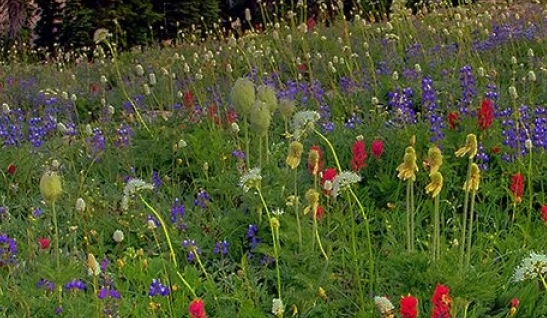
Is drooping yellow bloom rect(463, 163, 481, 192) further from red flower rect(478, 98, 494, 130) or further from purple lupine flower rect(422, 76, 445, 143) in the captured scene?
purple lupine flower rect(422, 76, 445, 143)

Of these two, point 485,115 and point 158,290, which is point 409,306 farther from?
point 485,115

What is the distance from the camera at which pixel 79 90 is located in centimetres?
627

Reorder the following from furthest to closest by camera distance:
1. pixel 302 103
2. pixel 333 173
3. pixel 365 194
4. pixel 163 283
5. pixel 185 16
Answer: pixel 185 16 → pixel 302 103 → pixel 365 194 → pixel 333 173 → pixel 163 283

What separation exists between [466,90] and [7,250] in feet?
7.75

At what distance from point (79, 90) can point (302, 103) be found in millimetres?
2416

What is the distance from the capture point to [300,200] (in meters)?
3.24

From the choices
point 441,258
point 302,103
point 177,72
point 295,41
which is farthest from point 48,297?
point 295,41

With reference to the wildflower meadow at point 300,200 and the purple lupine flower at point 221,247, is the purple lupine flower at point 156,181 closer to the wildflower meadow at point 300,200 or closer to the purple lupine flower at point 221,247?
the wildflower meadow at point 300,200

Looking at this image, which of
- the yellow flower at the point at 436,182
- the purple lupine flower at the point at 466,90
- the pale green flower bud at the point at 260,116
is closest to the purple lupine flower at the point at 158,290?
the pale green flower bud at the point at 260,116

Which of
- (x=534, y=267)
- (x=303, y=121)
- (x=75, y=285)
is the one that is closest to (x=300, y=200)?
(x=303, y=121)

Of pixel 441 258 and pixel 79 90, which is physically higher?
pixel 441 258

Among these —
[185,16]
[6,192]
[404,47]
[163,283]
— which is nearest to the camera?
[163,283]

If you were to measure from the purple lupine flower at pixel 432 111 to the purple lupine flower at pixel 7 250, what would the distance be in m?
1.76

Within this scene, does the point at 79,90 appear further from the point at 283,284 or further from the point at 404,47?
the point at 283,284
